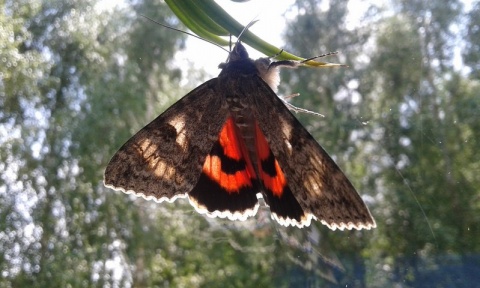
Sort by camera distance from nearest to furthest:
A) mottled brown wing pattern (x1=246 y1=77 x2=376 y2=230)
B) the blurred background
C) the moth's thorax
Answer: mottled brown wing pattern (x1=246 y1=77 x2=376 y2=230)
the moth's thorax
the blurred background

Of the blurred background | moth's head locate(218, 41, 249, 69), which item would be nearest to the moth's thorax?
moth's head locate(218, 41, 249, 69)

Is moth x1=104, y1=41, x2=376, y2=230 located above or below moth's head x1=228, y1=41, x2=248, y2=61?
below

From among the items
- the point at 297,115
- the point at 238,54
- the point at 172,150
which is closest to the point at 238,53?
the point at 238,54

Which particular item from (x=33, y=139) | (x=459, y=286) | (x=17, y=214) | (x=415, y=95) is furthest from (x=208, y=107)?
(x=33, y=139)

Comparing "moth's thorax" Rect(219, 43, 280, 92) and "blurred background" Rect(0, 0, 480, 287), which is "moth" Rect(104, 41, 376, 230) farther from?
→ "blurred background" Rect(0, 0, 480, 287)

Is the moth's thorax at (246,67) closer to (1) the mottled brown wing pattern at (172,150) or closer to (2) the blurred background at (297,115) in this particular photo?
(1) the mottled brown wing pattern at (172,150)

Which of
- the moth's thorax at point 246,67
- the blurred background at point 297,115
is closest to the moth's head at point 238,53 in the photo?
the moth's thorax at point 246,67
